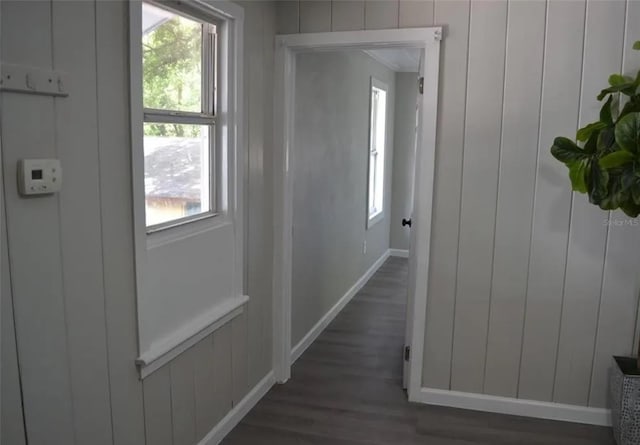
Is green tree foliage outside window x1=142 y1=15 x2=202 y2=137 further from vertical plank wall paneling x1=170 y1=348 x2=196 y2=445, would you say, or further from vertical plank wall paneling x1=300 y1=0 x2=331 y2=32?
vertical plank wall paneling x1=170 y1=348 x2=196 y2=445

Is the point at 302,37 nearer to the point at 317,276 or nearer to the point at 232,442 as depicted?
the point at 317,276

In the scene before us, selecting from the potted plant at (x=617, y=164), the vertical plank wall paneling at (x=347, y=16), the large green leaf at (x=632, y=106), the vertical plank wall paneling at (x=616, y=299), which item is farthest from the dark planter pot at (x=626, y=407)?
the vertical plank wall paneling at (x=347, y=16)

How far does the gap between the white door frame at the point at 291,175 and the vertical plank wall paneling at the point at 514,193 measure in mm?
375

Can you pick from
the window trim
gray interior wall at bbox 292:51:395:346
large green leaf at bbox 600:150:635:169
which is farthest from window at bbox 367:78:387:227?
large green leaf at bbox 600:150:635:169

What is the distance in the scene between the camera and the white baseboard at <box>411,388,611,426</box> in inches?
118

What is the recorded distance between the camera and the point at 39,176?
1.53m

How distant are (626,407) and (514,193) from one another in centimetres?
116

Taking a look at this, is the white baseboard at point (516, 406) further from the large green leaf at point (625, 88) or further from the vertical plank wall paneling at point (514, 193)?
the large green leaf at point (625, 88)

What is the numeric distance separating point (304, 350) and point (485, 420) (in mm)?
1374

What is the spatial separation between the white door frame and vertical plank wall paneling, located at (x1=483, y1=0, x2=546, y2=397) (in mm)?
375

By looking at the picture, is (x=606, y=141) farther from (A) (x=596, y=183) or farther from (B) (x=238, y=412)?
(B) (x=238, y=412)

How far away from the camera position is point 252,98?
2.90 metres

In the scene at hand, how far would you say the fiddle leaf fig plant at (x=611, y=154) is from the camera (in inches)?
89.7

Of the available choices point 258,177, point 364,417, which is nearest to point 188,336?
point 258,177
